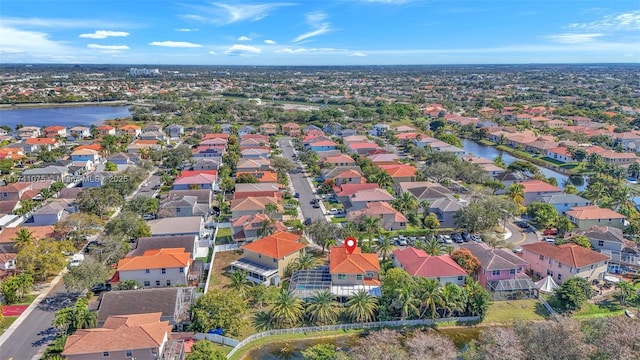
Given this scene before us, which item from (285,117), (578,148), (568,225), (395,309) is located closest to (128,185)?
(395,309)

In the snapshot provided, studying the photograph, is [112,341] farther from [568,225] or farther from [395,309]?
[568,225]

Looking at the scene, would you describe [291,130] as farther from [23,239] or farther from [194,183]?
[23,239]

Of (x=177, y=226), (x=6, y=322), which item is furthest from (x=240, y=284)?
(x=6, y=322)

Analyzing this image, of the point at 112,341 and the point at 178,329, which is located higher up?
the point at 112,341

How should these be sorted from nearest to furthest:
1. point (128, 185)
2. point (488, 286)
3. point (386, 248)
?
1. point (488, 286)
2. point (386, 248)
3. point (128, 185)

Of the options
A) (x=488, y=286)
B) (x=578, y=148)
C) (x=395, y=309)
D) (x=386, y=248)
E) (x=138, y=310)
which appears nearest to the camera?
(x=138, y=310)

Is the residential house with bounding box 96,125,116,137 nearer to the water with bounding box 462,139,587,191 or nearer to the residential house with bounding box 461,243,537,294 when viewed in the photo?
the water with bounding box 462,139,587,191

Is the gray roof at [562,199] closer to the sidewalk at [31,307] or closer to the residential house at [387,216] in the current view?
the residential house at [387,216]
